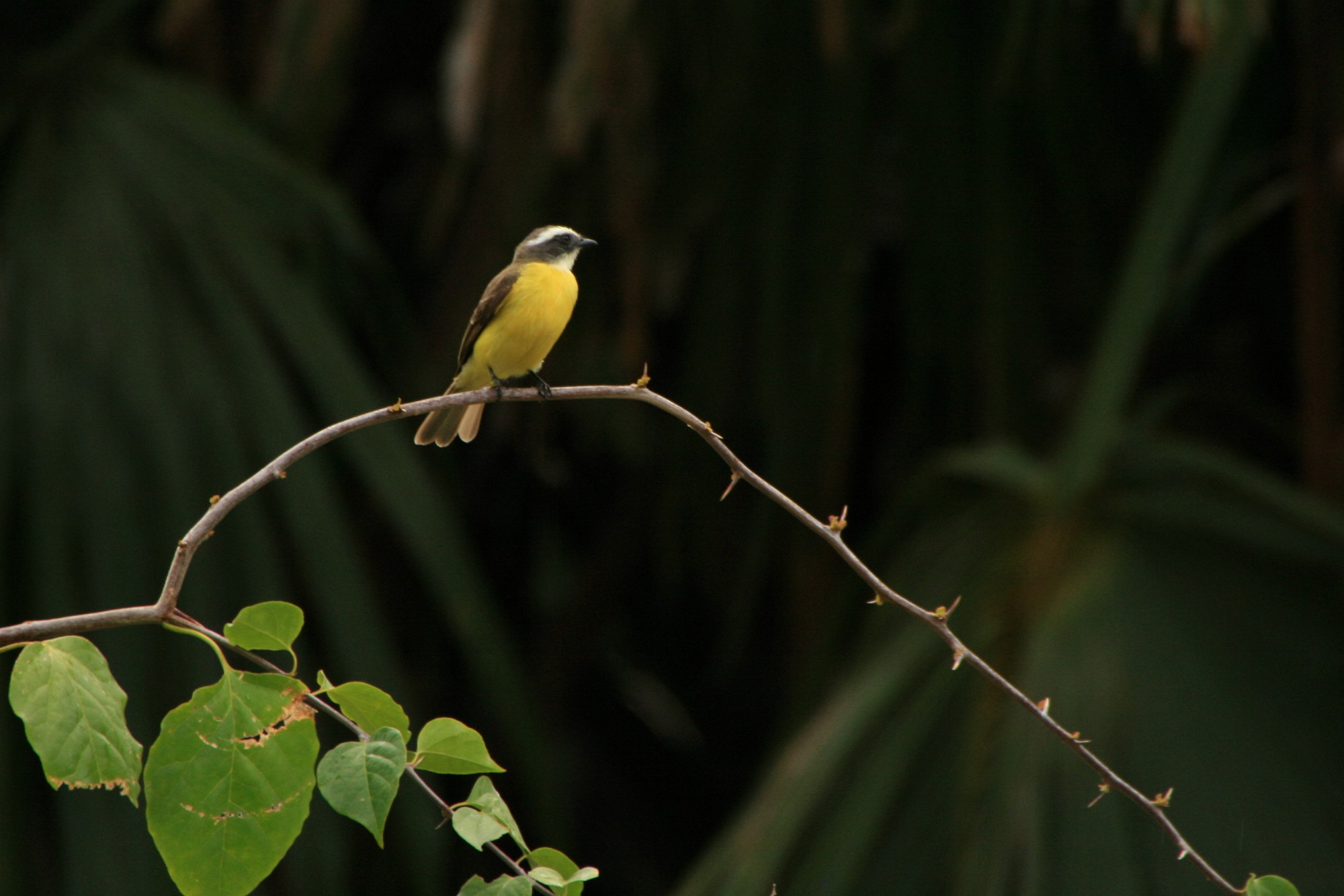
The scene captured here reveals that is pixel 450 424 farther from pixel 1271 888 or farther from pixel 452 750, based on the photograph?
pixel 1271 888

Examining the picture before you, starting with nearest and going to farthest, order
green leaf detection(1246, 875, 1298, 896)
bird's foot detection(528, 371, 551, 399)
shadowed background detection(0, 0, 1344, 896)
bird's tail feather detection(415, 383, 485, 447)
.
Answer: green leaf detection(1246, 875, 1298, 896) → bird's foot detection(528, 371, 551, 399) → bird's tail feather detection(415, 383, 485, 447) → shadowed background detection(0, 0, 1344, 896)

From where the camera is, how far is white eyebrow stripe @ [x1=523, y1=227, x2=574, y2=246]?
371 cm

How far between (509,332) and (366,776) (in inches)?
89.6

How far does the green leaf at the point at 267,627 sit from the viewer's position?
3.74 ft

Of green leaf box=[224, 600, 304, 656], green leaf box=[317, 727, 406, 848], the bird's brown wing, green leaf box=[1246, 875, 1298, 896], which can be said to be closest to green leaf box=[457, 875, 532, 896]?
green leaf box=[317, 727, 406, 848]

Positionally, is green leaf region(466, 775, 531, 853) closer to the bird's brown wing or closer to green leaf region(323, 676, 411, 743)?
green leaf region(323, 676, 411, 743)

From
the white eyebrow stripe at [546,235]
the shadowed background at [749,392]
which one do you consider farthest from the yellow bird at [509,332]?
the shadowed background at [749,392]

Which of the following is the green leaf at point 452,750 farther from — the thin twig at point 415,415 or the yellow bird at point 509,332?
the yellow bird at point 509,332

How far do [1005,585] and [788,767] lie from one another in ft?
2.56

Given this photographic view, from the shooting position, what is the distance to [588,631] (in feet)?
18.2

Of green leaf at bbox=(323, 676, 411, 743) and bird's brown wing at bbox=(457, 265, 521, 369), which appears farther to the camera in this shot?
bird's brown wing at bbox=(457, 265, 521, 369)

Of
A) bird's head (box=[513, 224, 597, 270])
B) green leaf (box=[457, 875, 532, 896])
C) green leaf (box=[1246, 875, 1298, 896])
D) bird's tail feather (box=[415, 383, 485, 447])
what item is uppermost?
bird's head (box=[513, 224, 597, 270])

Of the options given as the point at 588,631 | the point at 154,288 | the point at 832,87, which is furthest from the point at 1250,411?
the point at 154,288

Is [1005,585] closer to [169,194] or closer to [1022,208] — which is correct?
[1022,208]
